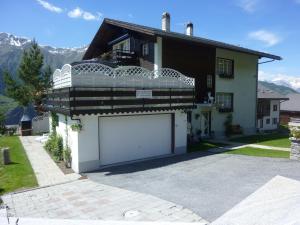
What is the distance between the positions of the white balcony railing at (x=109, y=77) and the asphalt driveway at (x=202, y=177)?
13.6ft

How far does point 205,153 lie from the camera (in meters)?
15.8

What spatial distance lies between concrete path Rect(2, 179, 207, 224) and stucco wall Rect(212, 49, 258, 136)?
49.6 ft

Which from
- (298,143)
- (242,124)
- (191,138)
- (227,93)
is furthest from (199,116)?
(298,143)

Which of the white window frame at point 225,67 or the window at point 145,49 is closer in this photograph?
the window at point 145,49

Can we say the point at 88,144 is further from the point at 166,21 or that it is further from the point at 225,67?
the point at 225,67

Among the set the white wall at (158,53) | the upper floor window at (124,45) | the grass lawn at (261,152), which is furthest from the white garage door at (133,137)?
the upper floor window at (124,45)

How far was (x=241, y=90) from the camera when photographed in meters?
24.6

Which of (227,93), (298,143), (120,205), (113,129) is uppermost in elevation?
(227,93)

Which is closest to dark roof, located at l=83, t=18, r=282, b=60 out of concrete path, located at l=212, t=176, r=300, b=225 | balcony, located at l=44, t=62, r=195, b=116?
balcony, located at l=44, t=62, r=195, b=116

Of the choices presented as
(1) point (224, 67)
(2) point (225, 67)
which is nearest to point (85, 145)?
(1) point (224, 67)

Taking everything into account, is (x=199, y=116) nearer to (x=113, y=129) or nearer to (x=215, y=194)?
(x=113, y=129)

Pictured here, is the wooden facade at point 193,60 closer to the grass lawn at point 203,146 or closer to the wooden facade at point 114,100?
the grass lawn at point 203,146

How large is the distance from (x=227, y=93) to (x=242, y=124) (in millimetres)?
3677

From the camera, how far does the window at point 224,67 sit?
22.8m
